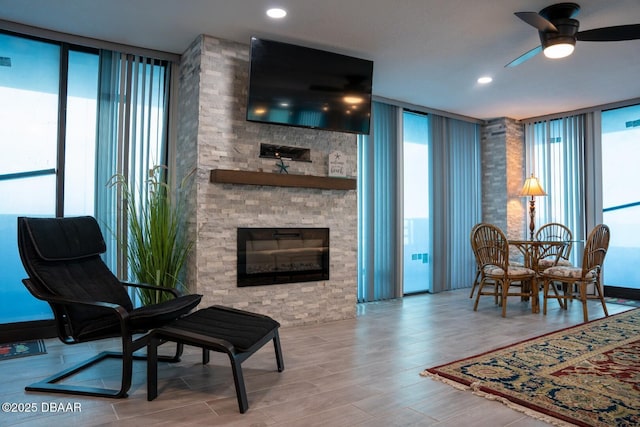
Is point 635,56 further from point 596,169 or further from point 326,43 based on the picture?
point 326,43

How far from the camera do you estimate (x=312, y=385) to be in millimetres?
2547

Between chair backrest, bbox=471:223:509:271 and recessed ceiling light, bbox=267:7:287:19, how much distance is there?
2.87 m

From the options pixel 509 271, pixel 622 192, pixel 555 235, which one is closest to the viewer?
pixel 509 271

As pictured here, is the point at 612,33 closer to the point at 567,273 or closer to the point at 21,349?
the point at 567,273

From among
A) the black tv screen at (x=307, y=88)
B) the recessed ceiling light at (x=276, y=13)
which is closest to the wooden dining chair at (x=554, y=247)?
the black tv screen at (x=307, y=88)

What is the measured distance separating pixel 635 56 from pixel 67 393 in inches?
212

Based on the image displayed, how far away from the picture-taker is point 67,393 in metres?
2.38

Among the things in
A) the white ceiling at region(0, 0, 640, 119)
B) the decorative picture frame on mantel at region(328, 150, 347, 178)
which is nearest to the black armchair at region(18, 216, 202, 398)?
the white ceiling at region(0, 0, 640, 119)

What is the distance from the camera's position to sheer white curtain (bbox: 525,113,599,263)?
5.93 m

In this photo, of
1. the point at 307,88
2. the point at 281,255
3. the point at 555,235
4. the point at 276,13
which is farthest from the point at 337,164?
the point at 555,235

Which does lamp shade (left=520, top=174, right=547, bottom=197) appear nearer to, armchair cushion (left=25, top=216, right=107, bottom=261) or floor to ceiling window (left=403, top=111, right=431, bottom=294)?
floor to ceiling window (left=403, top=111, right=431, bottom=294)

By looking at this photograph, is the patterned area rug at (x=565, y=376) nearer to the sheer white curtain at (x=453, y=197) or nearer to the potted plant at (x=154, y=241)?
the potted plant at (x=154, y=241)

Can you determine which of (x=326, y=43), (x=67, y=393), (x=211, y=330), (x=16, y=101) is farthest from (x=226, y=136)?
(x=67, y=393)

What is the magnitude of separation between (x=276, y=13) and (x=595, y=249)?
12.4 ft
